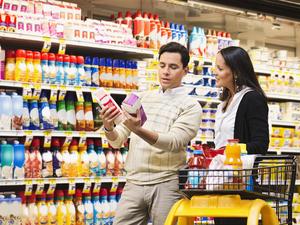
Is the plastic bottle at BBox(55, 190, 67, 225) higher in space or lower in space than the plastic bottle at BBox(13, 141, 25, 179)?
lower

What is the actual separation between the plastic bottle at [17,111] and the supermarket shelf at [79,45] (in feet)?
1.61

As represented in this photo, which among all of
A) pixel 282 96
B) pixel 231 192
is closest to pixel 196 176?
pixel 231 192

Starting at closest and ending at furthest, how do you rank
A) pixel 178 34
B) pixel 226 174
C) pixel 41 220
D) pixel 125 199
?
pixel 226 174 → pixel 125 199 → pixel 41 220 → pixel 178 34

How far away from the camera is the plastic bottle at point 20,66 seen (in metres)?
5.40

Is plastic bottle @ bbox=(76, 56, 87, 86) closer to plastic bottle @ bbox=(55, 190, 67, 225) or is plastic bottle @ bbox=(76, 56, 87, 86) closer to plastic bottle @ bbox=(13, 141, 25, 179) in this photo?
plastic bottle @ bbox=(13, 141, 25, 179)

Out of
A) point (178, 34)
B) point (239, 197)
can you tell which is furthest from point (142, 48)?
point (239, 197)

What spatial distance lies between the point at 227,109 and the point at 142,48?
2.83 meters

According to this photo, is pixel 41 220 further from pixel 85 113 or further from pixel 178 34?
pixel 178 34

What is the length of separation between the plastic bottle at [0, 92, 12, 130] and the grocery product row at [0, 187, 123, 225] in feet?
1.89

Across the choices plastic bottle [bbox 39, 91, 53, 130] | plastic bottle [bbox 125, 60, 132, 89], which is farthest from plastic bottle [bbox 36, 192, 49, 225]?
plastic bottle [bbox 125, 60, 132, 89]

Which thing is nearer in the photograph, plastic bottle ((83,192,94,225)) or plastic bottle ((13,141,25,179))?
plastic bottle ((13,141,25,179))

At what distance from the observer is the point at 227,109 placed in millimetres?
3523

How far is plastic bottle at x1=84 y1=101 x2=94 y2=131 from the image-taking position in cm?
586

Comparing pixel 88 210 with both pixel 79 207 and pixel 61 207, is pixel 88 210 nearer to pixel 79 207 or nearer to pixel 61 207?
pixel 79 207
